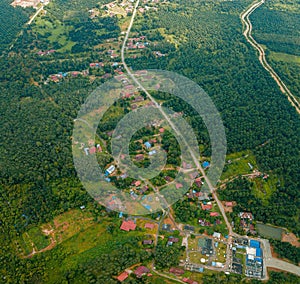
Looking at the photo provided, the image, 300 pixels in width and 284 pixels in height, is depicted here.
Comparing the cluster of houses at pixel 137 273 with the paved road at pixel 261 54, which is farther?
the paved road at pixel 261 54

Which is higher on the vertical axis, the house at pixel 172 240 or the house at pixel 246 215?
the house at pixel 172 240

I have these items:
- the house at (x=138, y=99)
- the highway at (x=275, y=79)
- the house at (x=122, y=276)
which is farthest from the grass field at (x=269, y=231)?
the house at (x=138, y=99)

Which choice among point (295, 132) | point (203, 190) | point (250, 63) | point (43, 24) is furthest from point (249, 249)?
point (43, 24)

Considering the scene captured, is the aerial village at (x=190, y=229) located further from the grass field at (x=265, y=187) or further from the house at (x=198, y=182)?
the grass field at (x=265, y=187)

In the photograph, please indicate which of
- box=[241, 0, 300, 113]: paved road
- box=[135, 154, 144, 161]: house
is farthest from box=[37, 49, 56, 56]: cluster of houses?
box=[241, 0, 300, 113]: paved road

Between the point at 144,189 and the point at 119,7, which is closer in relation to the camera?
the point at 144,189

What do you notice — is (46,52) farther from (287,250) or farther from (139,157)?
(287,250)

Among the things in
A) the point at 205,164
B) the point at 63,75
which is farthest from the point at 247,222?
the point at 63,75
